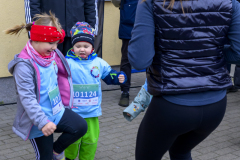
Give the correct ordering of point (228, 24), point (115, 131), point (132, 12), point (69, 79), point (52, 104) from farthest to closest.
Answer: point (132, 12)
point (115, 131)
point (69, 79)
point (52, 104)
point (228, 24)

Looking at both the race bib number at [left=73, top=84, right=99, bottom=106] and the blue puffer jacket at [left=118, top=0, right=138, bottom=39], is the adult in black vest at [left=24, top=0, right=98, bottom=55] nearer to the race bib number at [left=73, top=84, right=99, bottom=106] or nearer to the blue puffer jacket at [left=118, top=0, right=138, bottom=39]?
the blue puffer jacket at [left=118, top=0, right=138, bottom=39]

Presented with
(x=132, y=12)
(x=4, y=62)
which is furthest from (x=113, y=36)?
(x=4, y=62)

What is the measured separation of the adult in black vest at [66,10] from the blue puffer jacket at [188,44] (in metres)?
2.73

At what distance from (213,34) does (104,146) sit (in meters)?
2.46

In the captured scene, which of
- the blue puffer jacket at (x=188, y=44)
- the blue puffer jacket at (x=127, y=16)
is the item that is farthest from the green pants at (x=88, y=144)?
the blue puffer jacket at (x=127, y=16)

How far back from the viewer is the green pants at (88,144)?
3588 millimetres

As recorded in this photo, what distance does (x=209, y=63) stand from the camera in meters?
2.23

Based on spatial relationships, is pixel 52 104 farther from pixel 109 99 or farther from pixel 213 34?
pixel 109 99

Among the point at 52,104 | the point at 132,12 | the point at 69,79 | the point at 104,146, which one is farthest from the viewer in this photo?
the point at 132,12

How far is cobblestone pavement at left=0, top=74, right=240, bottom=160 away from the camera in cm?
408

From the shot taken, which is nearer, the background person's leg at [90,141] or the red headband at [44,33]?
the red headband at [44,33]

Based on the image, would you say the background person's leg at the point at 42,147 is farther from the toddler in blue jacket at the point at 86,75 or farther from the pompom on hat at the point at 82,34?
the pompom on hat at the point at 82,34

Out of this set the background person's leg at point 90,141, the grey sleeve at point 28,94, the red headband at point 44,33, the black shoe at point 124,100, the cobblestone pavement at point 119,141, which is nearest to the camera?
the grey sleeve at point 28,94

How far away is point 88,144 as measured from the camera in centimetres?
360
